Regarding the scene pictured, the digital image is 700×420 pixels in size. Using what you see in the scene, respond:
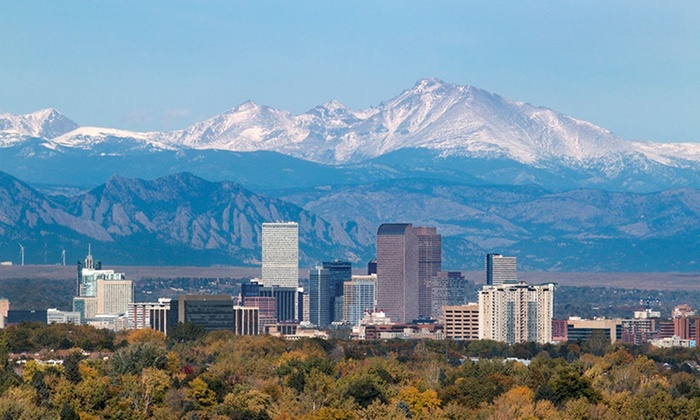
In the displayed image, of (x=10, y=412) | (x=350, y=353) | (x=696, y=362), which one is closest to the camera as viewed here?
(x=10, y=412)

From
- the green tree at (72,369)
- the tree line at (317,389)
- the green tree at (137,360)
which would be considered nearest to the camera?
the tree line at (317,389)

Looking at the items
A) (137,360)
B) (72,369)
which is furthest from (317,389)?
(137,360)

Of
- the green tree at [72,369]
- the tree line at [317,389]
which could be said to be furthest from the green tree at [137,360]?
the green tree at [72,369]

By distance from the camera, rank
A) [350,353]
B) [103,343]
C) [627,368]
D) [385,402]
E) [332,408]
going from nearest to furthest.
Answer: [332,408] < [385,402] < [627,368] < [103,343] < [350,353]

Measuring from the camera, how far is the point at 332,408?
9912 centimetres

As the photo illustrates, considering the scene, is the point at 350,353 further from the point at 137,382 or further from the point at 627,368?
the point at 137,382

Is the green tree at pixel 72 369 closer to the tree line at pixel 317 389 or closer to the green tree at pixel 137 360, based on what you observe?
the tree line at pixel 317 389

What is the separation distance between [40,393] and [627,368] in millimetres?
53654

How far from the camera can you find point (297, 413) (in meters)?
99.7

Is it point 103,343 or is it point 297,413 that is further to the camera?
point 103,343

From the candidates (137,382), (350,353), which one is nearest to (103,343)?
(350,353)

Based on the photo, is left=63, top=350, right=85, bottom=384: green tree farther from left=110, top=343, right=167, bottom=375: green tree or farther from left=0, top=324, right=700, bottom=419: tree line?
left=110, top=343, right=167, bottom=375: green tree

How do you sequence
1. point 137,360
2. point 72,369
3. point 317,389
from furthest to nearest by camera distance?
point 137,360 < point 72,369 < point 317,389

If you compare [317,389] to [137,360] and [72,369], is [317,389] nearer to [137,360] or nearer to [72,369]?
[72,369]
